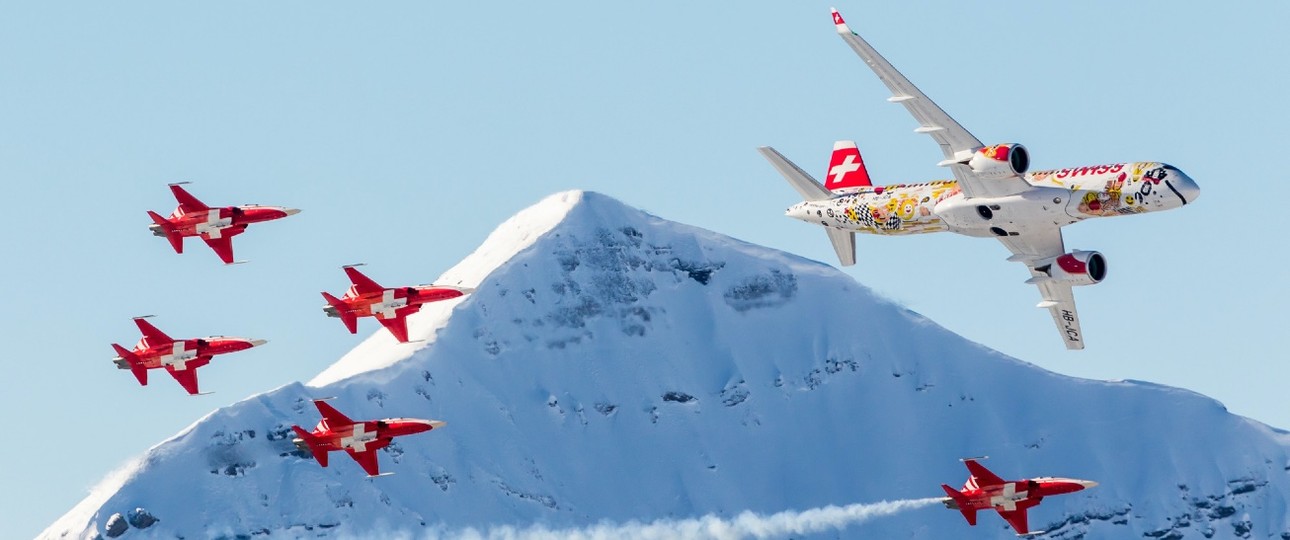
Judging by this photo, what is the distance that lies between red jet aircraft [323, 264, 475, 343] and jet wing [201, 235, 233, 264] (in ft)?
24.5

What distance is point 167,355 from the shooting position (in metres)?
145

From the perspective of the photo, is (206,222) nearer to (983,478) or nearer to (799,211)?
(799,211)

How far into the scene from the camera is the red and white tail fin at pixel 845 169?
152250 millimetres

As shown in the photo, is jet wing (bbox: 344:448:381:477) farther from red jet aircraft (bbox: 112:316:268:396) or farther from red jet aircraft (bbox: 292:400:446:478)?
red jet aircraft (bbox: 112:316:268:396)

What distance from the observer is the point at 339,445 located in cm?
15400

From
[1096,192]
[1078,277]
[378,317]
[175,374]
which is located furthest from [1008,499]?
[175,374]

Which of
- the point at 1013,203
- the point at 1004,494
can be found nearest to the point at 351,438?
the point at 1004,494

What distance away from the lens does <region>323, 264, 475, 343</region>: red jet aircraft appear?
147500mm

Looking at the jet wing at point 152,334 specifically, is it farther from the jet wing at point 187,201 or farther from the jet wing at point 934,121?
the jet wing at point 934,121

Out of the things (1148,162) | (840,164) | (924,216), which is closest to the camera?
(1148,162)

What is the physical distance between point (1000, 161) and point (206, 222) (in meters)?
49.9

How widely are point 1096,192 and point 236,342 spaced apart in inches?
2148

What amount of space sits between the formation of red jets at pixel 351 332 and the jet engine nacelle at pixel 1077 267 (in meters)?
13.8

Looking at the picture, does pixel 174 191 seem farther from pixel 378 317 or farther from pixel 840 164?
pixel 840 164
